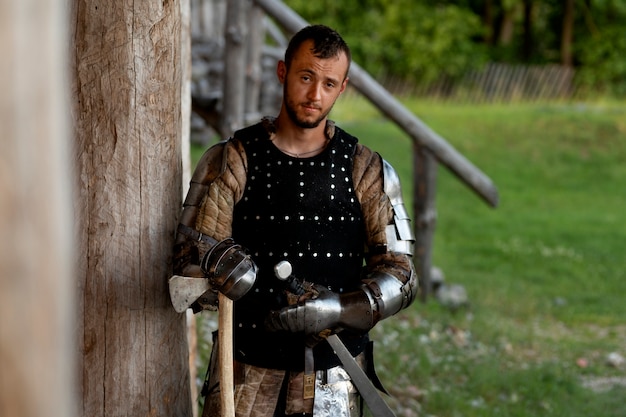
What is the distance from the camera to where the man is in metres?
3.02

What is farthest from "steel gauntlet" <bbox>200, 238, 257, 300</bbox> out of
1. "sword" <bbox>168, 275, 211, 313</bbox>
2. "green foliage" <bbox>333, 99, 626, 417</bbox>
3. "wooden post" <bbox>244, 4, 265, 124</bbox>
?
"wooden post" <bbox>244, 4, 265, 124</bbox>

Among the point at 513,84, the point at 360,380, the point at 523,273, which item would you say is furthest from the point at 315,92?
the point at 513,84

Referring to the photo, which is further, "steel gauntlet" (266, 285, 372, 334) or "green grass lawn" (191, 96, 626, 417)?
"green grass lawn" (191, 96, 626, 417)

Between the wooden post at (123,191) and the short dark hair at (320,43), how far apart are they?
359 mm

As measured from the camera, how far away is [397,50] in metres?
20.9

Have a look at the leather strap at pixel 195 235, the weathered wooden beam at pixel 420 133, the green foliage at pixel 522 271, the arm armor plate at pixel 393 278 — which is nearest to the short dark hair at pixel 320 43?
the arm armor plate at pixel 393 278

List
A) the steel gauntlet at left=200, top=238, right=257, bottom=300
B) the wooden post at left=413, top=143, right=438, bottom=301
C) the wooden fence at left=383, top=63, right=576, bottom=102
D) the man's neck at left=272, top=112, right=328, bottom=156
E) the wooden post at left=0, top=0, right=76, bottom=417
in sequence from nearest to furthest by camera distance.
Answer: the wooden post at left=0, top=0, right=76, bottom=417
the steel gauntlet at left=200, top=238, right=257, bottom=300
the man's neck at left=272, top=112, right=328, bottom=156
the wooden post at left=413, top=143, right=438, bottom=301
the wooden fence at left=383, top=63, right=576, bottom=102

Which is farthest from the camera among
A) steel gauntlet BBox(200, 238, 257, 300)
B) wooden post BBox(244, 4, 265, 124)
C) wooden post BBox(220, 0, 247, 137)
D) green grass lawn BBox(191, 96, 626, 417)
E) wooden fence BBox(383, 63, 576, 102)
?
wooden fence BBox(383, 63, 576, 102)

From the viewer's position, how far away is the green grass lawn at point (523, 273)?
18.9ft

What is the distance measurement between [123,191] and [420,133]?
13.9 ft

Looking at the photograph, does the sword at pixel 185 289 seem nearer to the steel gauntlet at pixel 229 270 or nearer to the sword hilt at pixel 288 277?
the steel gauntlet at pixel 229 270

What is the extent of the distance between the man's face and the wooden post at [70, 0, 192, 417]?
1.20 feet

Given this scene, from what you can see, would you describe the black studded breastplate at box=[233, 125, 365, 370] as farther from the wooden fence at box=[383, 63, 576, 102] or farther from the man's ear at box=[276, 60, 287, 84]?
the wooden fence at box=[383, 63, 576, 102]

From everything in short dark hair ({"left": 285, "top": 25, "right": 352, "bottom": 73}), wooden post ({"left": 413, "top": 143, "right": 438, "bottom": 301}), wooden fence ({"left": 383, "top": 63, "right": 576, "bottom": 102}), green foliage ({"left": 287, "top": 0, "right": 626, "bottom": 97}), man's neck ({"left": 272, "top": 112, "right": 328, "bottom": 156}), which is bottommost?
wooden fence ({"left": 383, "top": 63, "right": 576, "bottom": 102})
